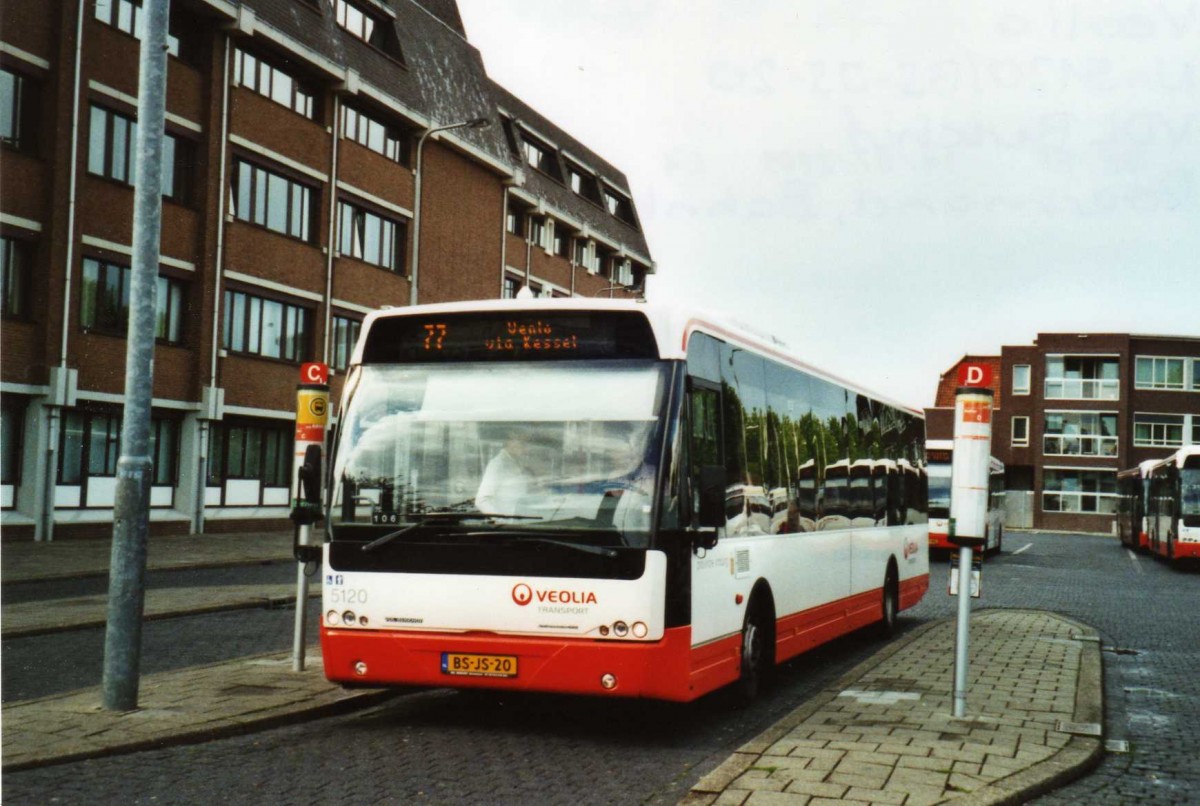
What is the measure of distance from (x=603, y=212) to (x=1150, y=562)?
3113 cm

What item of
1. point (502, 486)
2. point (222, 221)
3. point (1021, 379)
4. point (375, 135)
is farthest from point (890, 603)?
point (1021, 379)

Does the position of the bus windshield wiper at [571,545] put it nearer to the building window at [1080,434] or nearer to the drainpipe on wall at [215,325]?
the drainpipe on wall at [215,325]

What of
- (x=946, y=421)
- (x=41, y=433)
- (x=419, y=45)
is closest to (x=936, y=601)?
(x=41, y=433)

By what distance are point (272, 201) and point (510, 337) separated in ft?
89.0

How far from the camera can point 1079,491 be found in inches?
3044

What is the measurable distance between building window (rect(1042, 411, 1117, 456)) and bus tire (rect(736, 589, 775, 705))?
72051 mm

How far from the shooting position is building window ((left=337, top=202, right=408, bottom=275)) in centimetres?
3756

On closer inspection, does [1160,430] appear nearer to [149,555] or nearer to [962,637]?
[149,555]

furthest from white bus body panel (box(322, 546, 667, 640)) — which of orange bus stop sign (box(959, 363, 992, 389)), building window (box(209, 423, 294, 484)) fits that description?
building window (box(209, 423, 294, 484))

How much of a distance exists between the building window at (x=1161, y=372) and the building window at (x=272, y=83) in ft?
187

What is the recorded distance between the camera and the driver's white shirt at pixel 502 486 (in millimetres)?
7996

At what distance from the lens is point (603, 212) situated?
6106cm

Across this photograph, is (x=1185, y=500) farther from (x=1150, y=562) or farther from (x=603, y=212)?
(x=603, y=212)

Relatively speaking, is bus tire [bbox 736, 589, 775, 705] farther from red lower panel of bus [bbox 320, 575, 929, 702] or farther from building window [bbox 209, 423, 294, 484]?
building window [bbox 209, 423, 294, 484]
